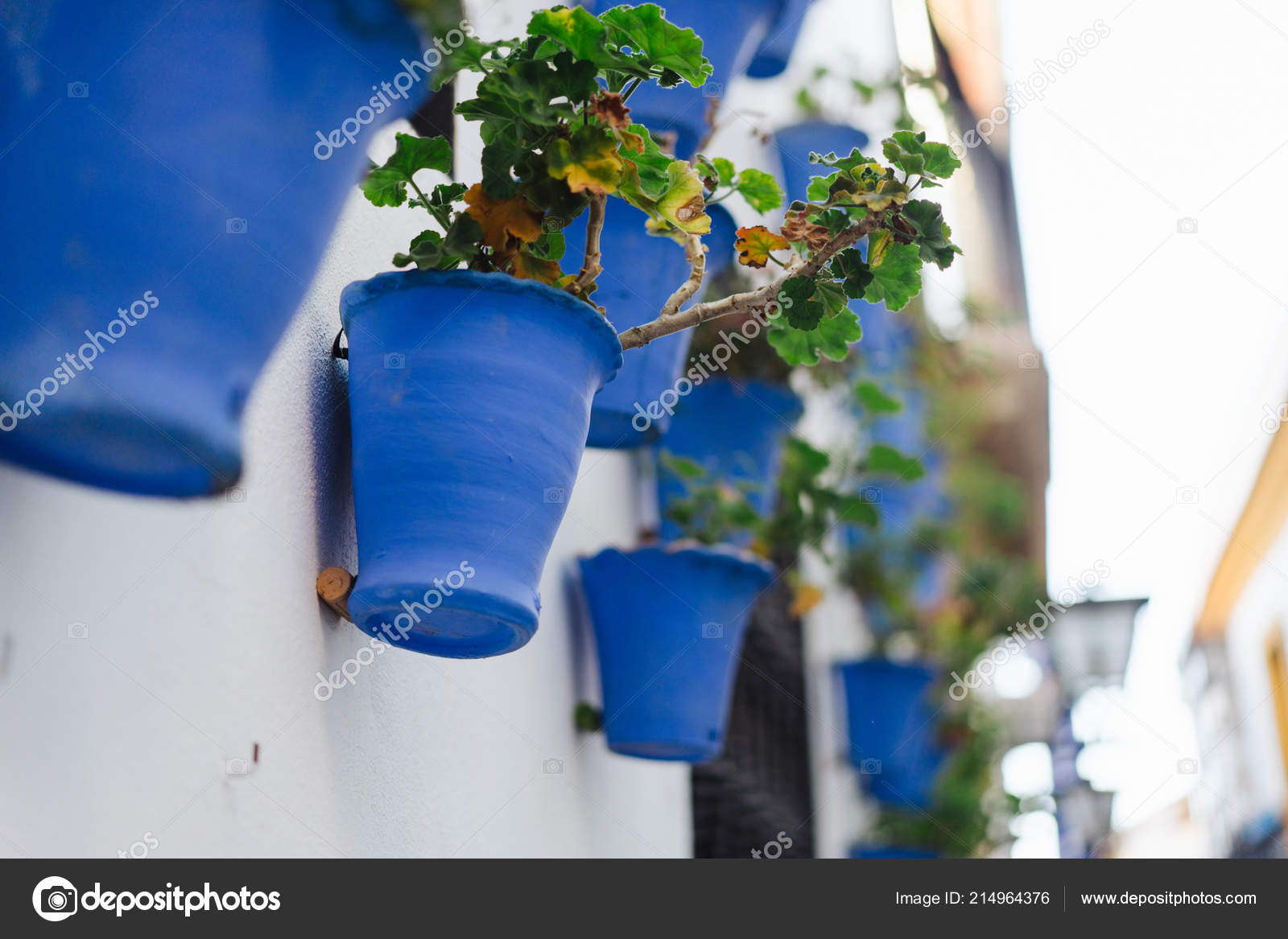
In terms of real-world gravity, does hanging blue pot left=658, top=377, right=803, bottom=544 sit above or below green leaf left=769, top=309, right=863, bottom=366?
above

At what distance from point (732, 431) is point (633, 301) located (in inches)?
48.9

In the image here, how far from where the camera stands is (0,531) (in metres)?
1.09

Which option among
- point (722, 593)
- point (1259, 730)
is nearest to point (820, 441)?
point (722, 593)

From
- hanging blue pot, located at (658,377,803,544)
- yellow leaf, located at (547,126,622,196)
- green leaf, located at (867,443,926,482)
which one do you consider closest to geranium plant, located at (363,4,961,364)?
yellow leaf, located at (547,126,622,196)

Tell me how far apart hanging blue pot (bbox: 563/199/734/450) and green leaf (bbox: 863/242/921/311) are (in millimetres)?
582

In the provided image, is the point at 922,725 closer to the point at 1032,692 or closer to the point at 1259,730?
the point at 1032,692

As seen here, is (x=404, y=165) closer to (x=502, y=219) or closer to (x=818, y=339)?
(x=502, y=219)

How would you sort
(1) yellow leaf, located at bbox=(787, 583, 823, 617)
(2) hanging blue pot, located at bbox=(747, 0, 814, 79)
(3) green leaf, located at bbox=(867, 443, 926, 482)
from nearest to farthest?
(2) hanging blue pot, located at bbox=(747, 0, 814, 79), (3) green leaf, located at bbox=(867, 443, 926, 482), (1) yellow leaf, located at bbox=(787, 583, 823, 617)

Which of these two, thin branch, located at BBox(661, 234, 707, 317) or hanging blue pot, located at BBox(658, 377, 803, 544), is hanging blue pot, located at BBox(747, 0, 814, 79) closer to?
hanging blue pot, located at BBox(658, 377, 803, 544)

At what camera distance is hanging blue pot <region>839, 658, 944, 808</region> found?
4984mm
